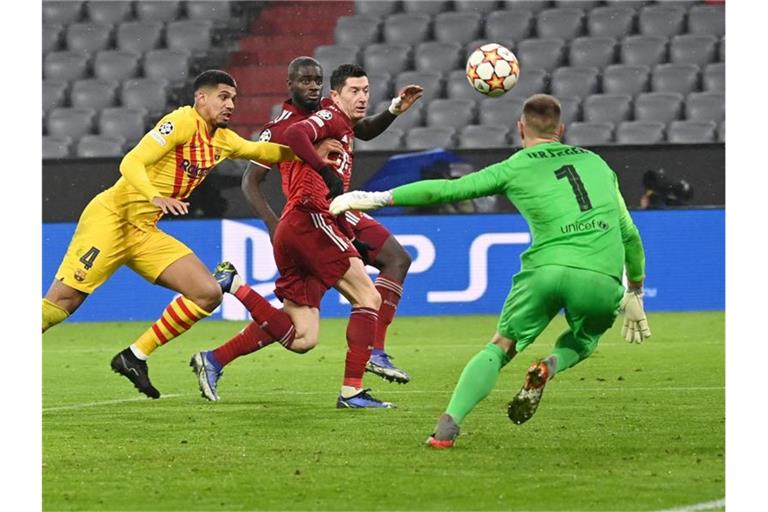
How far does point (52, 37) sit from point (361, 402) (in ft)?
40.5

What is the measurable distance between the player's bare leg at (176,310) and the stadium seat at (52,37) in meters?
11.3

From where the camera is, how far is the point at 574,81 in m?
17.1

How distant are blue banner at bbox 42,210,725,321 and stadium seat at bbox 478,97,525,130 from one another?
3.08 metres

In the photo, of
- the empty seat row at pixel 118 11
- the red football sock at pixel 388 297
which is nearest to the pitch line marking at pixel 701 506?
the red football sock at pixel 388 297

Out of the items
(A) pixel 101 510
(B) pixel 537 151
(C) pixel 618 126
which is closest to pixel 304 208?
(B) pixel 537 151

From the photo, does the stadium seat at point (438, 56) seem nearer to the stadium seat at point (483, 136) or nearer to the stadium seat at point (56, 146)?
the stadium seat at point (483, 136)

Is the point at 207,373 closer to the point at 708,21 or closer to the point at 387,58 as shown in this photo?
the point at 387,58

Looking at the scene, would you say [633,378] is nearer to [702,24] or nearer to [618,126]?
[618,126]

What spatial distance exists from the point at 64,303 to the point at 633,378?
3569mm

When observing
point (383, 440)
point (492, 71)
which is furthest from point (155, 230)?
point (383, 440)

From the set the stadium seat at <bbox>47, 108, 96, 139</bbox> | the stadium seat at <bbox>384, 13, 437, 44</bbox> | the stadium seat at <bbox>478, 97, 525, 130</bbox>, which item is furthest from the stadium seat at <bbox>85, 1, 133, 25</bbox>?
the stadium seat at <bbox>478, 97, 525, 130</bbox>

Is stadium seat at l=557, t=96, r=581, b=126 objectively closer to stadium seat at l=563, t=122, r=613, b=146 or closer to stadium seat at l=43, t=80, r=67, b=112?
stadium seat at l=563, t=122, r=613, b=146

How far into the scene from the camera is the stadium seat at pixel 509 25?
1758cm

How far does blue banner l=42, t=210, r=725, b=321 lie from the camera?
45.7 feet
